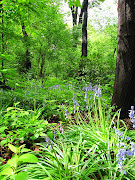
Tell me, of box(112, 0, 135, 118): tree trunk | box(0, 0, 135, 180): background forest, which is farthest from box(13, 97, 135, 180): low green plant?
box(112, 0, 135, 118): tree trunk

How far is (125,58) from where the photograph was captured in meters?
2.85

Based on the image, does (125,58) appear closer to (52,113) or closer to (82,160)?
(52,113)

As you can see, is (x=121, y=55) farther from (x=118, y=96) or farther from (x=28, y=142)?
(x=28, y=142)

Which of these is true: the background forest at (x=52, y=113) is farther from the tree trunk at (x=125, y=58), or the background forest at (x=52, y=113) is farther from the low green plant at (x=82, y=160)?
the tree trunk at (x=125, y=58)

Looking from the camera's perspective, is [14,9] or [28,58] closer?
[14,9]

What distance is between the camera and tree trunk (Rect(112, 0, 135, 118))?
2.75m

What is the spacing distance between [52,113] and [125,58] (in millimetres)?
1979

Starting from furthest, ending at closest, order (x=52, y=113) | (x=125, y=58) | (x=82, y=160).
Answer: (x=52, y=113)
(x=125, y=58)
(x=82, y=160)

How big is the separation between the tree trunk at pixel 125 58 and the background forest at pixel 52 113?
1.24ft

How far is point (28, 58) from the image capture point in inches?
278

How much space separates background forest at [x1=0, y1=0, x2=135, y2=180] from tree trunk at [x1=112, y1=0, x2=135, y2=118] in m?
0.38

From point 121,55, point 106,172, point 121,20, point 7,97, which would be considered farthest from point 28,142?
point 121,20

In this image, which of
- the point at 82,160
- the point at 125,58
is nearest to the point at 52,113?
the point at 82,160

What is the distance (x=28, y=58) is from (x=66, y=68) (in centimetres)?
212
